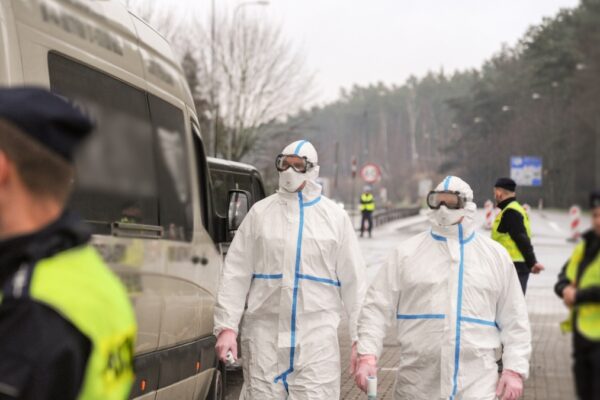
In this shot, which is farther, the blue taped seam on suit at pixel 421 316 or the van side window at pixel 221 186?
the van side window at pixel 221 186

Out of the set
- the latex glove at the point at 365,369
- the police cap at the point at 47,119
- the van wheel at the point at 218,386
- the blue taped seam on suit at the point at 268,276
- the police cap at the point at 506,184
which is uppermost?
the police cap at the point at 47,119

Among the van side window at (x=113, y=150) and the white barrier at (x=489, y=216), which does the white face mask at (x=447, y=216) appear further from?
the white barrier at (x=489, y=216)

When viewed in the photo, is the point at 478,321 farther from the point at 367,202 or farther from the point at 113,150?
the point at 367,202

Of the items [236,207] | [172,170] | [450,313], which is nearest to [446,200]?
[450,313]

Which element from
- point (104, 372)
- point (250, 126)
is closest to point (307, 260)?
point (104, 372)

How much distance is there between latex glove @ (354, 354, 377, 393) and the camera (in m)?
5.05

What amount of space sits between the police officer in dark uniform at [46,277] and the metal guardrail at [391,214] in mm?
45920

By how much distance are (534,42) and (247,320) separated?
70.0 m

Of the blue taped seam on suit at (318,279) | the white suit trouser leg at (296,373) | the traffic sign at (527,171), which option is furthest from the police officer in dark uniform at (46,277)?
the traffic sign at (527,171)

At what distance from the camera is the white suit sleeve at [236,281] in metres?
5.81

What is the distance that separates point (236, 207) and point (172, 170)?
1.29m

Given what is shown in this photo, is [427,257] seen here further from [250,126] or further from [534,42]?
[534,42]

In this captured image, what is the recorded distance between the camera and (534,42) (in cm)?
7344

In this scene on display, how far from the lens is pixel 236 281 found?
231 inches
